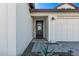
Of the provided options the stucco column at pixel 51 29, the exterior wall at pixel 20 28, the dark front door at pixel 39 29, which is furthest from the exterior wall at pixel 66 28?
the exterior wall at pixel 20 28

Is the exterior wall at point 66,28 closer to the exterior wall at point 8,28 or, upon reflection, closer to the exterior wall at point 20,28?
the exterior wall at point 20,28

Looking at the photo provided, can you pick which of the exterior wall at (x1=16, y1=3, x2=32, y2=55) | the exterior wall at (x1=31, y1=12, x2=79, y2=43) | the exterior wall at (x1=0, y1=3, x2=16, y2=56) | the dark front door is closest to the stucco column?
the exterior wall at (x1=31, y1=12, x2=79, y2=43)

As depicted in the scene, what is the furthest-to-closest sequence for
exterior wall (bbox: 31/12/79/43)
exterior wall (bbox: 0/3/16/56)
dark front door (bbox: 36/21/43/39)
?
dark front door (bbox: 36/21/43/39) → exterior wall (bbox: 31/12/79/43) → exterior wall (bbox: 0/3/16/56)

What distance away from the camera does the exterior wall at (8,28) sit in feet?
14.6

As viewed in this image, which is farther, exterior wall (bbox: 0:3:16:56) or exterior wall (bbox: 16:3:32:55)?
exterior wall (bbox: 16:3:32:55)

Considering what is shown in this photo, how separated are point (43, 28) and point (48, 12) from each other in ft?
16.0

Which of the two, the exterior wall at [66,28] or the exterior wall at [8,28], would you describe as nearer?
the exterior wall at [8,28]

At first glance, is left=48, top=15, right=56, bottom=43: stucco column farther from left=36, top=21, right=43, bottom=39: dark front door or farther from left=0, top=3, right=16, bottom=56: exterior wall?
left=0, top=3, right=16, bottom=56: exterior wall

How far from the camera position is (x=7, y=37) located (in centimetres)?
446

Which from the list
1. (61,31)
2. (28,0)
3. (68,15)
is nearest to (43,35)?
(61,31)

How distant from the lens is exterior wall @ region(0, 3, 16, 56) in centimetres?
445

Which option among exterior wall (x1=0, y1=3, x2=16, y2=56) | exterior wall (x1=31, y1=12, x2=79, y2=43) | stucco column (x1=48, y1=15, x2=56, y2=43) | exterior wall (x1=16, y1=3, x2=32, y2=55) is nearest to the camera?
exterior wall (x1=0, y1=3, x2=16, y2=56)

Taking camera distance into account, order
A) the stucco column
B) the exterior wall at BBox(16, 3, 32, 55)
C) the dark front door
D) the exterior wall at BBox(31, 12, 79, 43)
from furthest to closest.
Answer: the dark front door < the exterior wall at BBox(31, 12, 79, 43) < the stucco column < the exterior wall at BBox(16, 3, 32, 55)

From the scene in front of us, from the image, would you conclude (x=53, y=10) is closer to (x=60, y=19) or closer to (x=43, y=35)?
(x=60, y=19)
